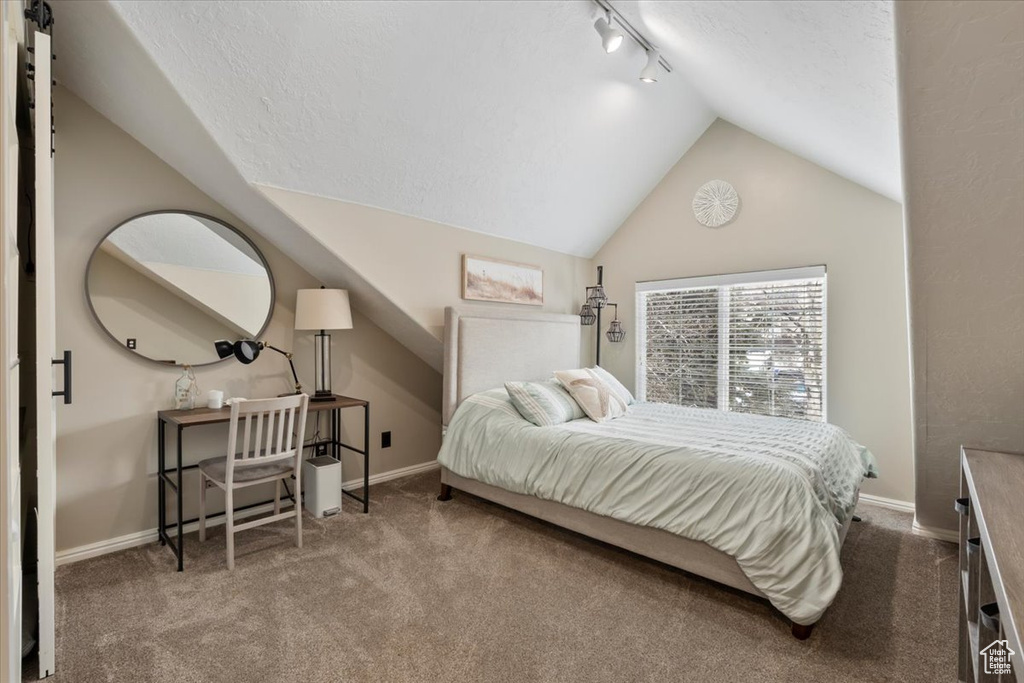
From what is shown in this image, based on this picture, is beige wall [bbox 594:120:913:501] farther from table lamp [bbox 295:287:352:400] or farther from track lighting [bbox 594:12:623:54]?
table lamp [bbox 295:287:352:400]

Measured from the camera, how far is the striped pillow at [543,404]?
2.99m

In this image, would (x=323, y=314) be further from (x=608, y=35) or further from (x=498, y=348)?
(x=608, y=35)

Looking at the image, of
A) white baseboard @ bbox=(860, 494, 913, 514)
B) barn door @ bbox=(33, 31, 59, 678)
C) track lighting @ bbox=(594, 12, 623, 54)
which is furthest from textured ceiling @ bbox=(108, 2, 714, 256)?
white baseboard @ bbox=(860, 494, 913, 514)

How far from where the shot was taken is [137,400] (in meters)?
2.60

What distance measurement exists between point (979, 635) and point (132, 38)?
3.42m

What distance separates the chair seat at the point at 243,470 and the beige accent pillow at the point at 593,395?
181cm

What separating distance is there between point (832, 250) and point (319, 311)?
3.64 m

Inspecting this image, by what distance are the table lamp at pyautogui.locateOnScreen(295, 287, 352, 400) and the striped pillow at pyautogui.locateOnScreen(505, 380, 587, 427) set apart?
1.16 meters

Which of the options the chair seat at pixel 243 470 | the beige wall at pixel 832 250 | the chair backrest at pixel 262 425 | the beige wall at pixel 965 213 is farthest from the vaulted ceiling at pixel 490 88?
the chair seat at pixel 243 470

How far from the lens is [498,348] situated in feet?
12.0

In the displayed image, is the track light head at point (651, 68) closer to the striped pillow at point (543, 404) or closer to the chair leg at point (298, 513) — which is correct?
the striped pillow at point (543, 404)

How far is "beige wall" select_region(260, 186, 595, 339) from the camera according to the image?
2.84 meters

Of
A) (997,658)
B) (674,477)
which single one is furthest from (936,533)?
(997,658)

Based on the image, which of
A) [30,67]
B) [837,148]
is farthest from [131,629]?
[837,148]
